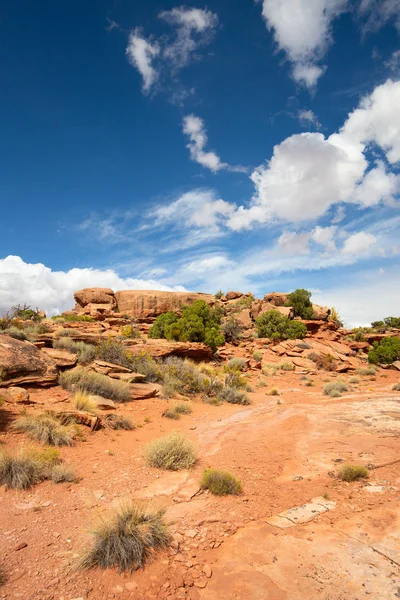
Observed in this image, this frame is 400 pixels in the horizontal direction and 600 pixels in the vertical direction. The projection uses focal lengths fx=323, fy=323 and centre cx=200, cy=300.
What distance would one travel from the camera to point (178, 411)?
11.3m

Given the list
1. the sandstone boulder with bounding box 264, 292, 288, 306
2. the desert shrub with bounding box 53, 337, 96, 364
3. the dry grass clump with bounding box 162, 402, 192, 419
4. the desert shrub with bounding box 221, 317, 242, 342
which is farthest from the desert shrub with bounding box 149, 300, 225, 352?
the sandstone boulder with bounding box 264, 292, 288, 306

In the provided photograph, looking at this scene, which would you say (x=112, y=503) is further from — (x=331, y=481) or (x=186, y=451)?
(x=331, y=481)

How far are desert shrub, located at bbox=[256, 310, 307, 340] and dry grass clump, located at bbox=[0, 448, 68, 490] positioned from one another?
26.6m

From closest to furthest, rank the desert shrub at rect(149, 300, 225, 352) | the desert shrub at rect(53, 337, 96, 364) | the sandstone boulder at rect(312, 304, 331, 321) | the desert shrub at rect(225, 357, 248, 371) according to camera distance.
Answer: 1. the desert shrub at rect(53, 337, 96, 364)
2. the desert shrub at rect(225, 357, 248, 371)
3. the desert shrub at rect(149, 300, 225, 352)
4. the sandstone boulder at rect(312, 304, 331, 321)

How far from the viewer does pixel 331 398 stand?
14.0 metres

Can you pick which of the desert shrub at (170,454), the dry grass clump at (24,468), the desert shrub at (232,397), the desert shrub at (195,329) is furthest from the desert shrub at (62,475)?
the desert shrub at (195,329)

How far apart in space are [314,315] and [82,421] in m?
34.6

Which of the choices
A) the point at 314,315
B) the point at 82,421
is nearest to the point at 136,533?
the point at 82,421

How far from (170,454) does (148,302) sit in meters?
32.2

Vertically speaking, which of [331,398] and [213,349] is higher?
[213,349]

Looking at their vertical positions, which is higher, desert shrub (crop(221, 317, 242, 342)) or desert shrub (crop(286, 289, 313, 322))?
desert shrub (crop(286, 289, 313, 322))

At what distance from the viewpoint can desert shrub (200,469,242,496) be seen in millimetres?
5320

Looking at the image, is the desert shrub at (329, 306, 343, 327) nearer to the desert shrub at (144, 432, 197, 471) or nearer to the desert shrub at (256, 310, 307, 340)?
the desert shrub at (256, 310, 307, 340)

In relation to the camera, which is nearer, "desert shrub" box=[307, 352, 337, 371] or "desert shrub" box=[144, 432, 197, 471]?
"desert shrub" box=[144, 432, 197, 471]
